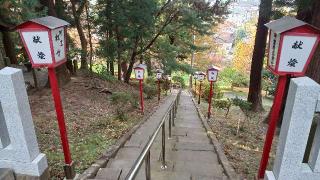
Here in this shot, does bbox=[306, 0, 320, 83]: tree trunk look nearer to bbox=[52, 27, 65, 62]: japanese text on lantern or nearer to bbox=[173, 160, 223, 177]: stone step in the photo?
bbox=[173, 160, 223, 177]: stone step

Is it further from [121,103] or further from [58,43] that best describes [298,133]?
[121,103]

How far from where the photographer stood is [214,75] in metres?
11.7

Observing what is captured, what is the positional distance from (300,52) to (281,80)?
1.51ft

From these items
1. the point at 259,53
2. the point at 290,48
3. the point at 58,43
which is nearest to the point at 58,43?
the point at 58,43

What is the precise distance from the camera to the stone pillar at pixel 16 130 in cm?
307

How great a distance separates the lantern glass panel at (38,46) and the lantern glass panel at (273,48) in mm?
3131

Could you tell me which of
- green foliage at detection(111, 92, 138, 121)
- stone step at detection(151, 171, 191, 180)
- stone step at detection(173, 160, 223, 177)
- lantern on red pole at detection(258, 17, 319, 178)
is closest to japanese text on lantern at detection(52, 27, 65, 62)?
stone step at detection(151, 171, 191, 180)

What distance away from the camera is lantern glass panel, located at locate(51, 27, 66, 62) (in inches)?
152

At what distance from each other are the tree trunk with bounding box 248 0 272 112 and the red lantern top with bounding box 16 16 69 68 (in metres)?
8.95

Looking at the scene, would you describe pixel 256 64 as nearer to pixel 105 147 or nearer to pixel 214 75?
pixel 214 75

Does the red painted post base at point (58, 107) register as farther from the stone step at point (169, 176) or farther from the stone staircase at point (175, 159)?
the stone step at point (169, 176)

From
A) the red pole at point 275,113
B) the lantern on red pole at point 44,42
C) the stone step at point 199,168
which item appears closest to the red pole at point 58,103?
the lantern on red pole at point 44,42

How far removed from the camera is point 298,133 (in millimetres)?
2588

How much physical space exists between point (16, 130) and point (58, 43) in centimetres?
142
